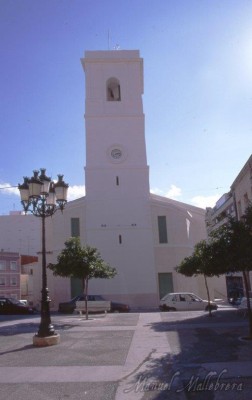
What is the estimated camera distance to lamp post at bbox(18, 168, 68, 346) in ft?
37.2

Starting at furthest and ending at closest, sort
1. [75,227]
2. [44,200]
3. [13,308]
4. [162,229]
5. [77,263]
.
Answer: [162,229], [75,227], [13,308], [77,263], [44,200]

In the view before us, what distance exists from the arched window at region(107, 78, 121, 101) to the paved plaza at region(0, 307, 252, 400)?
94.5 feet

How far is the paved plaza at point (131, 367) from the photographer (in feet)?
20.9

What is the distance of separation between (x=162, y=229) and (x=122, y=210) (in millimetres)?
3850

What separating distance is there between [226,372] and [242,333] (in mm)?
5360

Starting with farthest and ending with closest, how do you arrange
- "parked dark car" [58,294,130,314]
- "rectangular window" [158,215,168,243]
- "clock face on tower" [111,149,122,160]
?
"clock face on tower" [111,149,122,160]
"rectangular window" [158,215,168,243]
"parked dark car" [58,294,130,314]

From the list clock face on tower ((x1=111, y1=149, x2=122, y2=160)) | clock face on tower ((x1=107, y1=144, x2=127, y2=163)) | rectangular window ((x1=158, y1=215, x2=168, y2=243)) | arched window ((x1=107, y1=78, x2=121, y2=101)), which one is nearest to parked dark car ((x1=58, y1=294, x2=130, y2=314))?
rectangular window ((x1=158, y1=215, x2=168, y2=243))

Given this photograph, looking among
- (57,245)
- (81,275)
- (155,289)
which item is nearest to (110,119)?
(57,245)

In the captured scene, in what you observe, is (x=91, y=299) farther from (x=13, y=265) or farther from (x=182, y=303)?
(x=13, y=265)

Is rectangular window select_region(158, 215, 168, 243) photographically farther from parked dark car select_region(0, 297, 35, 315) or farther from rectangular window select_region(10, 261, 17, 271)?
rectangular window select_region(10, 261, 17, 271)

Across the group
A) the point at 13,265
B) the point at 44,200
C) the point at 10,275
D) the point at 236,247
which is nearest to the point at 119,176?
the point at 44,200

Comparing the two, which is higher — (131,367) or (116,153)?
(116,153)

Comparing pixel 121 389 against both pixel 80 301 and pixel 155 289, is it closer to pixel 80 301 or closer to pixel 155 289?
pixel 80 301

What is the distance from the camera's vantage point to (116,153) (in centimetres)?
3578
